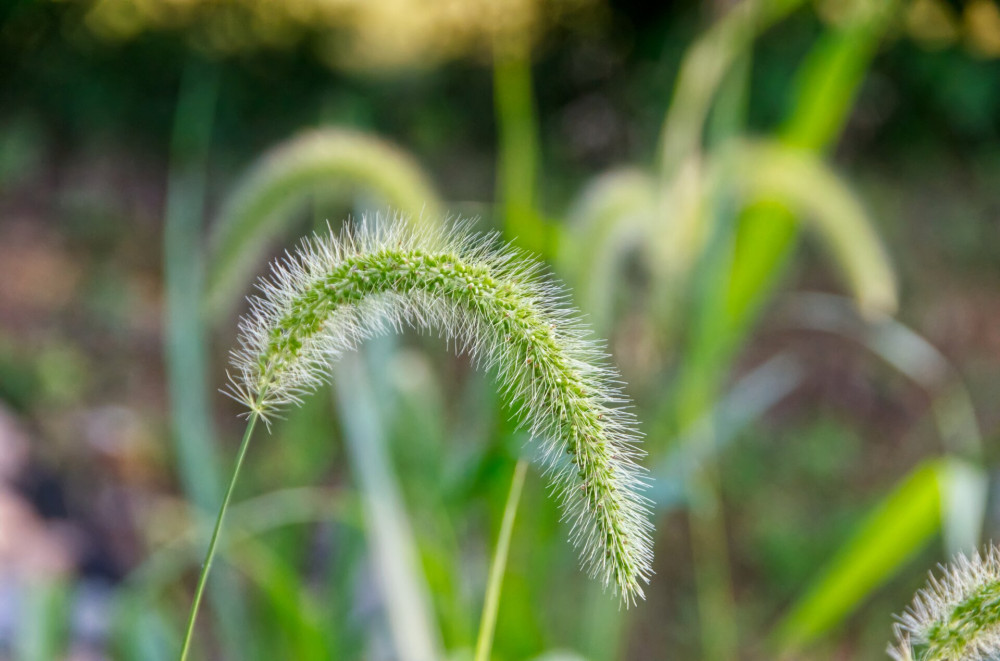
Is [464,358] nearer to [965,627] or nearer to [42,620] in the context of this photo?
[42,620]

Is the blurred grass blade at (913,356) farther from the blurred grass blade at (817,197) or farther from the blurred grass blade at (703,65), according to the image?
the blurred grass blade at (703,65)

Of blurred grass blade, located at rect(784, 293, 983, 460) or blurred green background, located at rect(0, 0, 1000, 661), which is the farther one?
blurred grass blade, located at rect(784, 293, 983, 460)

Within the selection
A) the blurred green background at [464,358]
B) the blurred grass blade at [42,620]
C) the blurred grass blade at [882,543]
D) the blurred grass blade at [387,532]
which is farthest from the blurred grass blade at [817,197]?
the blurred grass blade at [42,620]

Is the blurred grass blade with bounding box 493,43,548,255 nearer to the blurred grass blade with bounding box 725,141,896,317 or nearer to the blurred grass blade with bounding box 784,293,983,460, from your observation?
the blurred grass blade with bounding box 725,141,896,317

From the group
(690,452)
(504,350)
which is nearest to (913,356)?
(690,452)

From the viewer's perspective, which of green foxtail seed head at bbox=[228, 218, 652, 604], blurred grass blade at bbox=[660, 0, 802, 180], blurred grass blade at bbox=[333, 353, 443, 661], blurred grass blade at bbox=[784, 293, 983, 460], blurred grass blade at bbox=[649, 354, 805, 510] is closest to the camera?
green foxtail seed head at bbox=[228, 218, 652, 604]

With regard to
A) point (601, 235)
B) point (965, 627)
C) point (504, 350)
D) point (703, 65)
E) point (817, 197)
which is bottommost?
point (965, 627)

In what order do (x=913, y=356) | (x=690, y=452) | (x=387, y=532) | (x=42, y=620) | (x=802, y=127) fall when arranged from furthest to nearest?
(x=913, y=356) → (x=802, y=127) → (x=690, y=452) → (x=42, y=620) → (x=387, y=532)

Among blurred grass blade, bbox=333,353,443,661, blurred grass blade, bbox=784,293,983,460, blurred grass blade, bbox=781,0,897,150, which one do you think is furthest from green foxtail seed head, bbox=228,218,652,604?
blurred grass blade, bbox=784,293,983,460

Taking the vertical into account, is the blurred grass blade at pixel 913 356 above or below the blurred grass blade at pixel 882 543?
above
